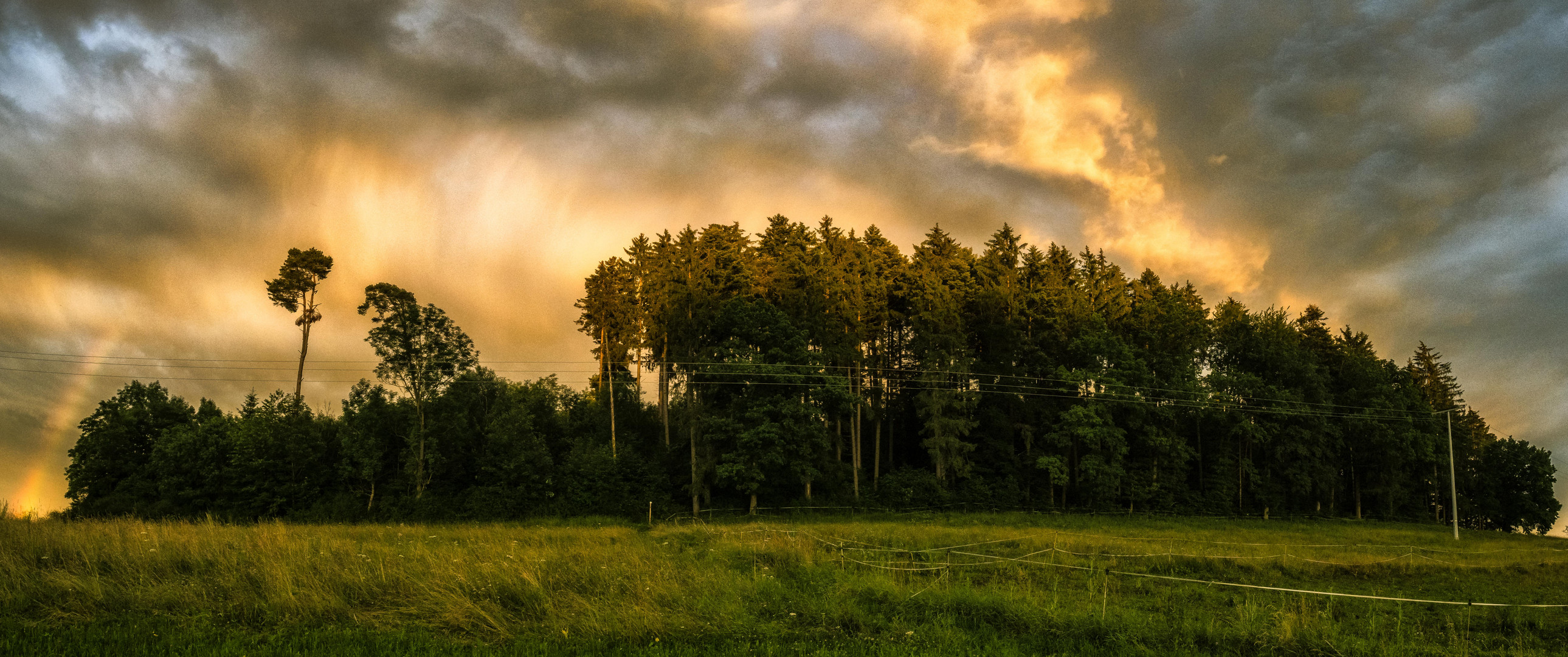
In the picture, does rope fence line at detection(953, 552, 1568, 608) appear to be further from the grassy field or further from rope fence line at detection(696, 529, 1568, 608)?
the grassy field

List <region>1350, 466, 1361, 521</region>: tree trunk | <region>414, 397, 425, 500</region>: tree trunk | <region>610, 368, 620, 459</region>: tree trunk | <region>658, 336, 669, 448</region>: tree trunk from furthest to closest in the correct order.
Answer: <region>1350, 466, 1361, 521</region>: tree trunk
<region>658, 336, 669, 448</region>: tree trunk
<region>610, 368, 620, 459</region>: tree trunk
<region>414, 397, 425, 500</region>: tree trunk

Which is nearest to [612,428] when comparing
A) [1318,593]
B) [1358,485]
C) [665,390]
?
[665,390]

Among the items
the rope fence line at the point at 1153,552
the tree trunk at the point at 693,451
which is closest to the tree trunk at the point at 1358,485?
the rope fence line at the point at 1153,552

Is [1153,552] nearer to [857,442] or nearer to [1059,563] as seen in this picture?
[1059,563]

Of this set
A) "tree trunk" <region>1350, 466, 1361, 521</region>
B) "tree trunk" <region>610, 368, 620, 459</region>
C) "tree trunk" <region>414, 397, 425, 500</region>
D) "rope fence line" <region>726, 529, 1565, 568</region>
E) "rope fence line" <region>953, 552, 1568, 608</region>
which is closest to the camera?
"rope fence line" <region>953, 552, 1568, 608</region>

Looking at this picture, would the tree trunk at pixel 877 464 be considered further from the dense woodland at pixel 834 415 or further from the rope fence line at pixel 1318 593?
the rope fence line at pixel 1318 593

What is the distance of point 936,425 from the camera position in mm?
51094

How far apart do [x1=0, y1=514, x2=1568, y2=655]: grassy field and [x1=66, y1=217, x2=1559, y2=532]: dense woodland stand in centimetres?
2587

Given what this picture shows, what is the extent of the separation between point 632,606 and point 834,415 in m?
42.8

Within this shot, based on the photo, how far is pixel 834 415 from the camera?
5409 cm

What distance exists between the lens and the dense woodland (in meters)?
45.6

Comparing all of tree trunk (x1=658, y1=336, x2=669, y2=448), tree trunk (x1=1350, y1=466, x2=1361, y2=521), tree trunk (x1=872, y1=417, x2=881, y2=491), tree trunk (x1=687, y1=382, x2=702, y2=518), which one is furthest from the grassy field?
tree trunk (x1=1350, y1=466, x2=1361, y2=521)

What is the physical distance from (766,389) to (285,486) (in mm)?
29012

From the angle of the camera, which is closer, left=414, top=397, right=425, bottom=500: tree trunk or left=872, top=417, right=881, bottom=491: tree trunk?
left=414, top=397, right=425, bottom=500: tree trunk
